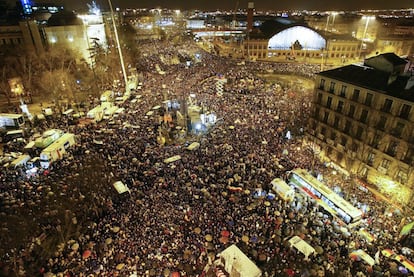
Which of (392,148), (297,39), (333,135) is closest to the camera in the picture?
(392,148)

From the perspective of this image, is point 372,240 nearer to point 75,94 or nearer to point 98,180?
point 98,180

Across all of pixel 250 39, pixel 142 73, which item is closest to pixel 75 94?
pixel 142 73

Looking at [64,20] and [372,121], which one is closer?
[372,121]

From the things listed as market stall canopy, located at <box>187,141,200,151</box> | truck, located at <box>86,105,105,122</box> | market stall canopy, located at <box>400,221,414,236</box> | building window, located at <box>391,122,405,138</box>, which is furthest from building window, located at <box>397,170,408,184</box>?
truck, located at <box>86,105,105,122</box>

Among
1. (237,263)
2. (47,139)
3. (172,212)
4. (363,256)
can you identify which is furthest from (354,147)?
(47,139)

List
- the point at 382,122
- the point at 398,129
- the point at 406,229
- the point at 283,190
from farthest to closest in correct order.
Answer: the point at 382,122 → the point at 398,129 → the point at 283,190 → the point at 406,229

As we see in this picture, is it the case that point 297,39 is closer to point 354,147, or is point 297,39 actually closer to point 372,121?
point 354,147

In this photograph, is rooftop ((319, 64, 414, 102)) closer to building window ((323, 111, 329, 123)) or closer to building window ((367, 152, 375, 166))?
building window ((323, 111, 329, 123))
